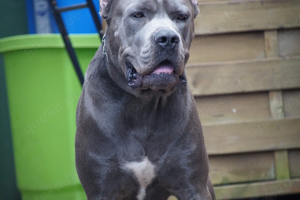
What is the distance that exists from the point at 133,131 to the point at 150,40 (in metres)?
0.51

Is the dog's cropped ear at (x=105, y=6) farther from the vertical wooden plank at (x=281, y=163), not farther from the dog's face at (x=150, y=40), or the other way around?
the vertical wooden plank at (x=281, y=163)

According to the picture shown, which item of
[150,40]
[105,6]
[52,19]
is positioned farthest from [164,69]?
[52,19]

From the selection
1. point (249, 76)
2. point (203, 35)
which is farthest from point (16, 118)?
point (249, 76)

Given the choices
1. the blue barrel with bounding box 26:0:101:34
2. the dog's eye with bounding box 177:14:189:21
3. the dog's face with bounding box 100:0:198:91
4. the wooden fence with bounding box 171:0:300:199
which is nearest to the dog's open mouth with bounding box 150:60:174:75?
the dog's face with bounding box 100:0:198:91

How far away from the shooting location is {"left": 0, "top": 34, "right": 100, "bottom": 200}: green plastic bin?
11.0 feet

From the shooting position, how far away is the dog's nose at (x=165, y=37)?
2.17 meters

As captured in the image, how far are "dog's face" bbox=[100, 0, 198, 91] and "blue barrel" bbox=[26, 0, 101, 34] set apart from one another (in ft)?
4.11

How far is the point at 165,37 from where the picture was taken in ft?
7.13

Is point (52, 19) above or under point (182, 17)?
under

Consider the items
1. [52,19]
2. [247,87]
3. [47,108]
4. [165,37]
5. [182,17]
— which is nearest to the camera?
[165,37]

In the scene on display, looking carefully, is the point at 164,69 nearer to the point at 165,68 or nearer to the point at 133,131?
the point at 165,68

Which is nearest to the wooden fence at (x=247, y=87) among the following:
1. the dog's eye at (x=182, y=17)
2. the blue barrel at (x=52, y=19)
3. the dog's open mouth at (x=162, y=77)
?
the blue barrel at (x=52, y=19)

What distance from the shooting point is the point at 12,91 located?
11.3 ft

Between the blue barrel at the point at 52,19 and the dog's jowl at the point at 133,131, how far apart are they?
1.20m
